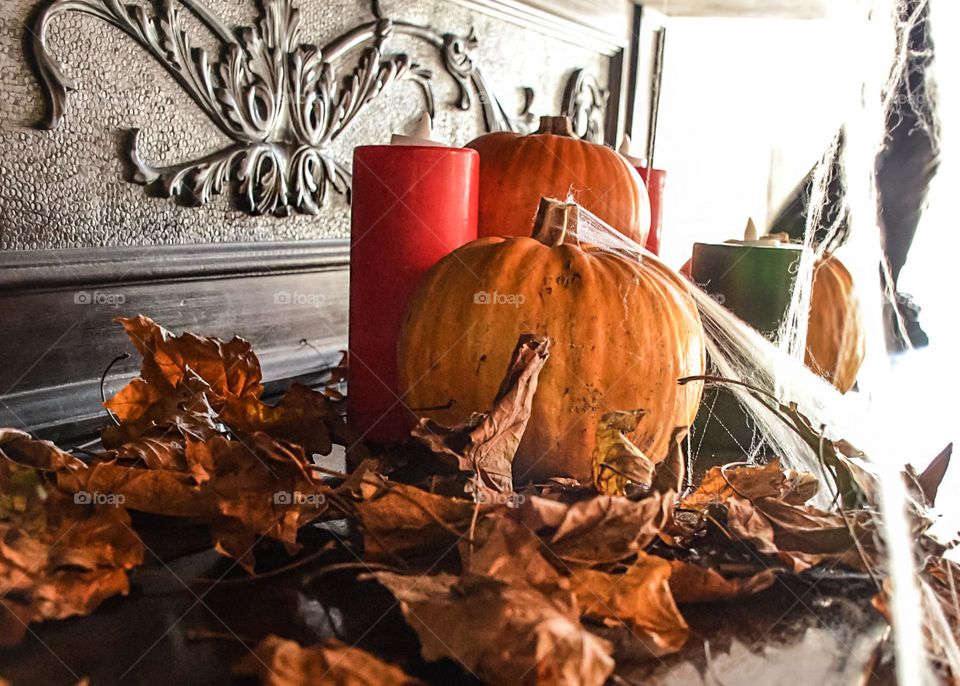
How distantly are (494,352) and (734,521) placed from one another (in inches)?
8.9

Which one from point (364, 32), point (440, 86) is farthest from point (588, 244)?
point (440, 86)

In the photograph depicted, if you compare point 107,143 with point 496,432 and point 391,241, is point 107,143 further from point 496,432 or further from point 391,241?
point 496,432

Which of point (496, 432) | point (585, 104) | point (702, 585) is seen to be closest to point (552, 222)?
point (496, 432)

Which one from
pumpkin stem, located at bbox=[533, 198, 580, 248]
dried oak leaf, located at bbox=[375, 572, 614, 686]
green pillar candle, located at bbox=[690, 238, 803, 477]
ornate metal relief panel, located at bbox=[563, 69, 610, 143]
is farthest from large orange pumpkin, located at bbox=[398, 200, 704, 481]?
ornate metal relief panel, located at bbox=[563, 69, 610, 143]

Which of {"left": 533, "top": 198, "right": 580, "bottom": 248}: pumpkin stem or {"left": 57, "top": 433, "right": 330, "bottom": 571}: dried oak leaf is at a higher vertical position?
{"left": 533, "top": 198, "right": 580, "bottom": 248}: pumpkin stem

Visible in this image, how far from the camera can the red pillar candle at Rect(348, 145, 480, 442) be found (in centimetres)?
67

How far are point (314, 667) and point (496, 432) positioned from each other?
7.9 inches

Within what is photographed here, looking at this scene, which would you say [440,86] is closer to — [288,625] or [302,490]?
[302,490]

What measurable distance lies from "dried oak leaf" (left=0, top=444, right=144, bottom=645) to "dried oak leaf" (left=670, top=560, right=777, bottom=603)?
0.97 ft

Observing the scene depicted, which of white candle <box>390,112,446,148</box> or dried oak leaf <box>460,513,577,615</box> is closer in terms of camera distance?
dried oak leaf <box>460,513,577,615</box>

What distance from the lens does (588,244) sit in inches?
27.3

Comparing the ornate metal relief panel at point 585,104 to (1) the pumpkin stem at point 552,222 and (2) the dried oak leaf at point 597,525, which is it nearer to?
(1) the pumpkin stem at point 552,222

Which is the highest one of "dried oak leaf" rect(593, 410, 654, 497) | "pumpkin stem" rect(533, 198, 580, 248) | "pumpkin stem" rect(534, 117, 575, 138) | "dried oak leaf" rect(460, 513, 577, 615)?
"pumpkin stem" rect(534, 117, 575, 138)

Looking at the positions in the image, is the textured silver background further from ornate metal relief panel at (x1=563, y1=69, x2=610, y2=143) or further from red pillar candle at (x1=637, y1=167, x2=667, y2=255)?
ornate metal relief panel at (x1=563, y1=69, x2=610, y2=143)
